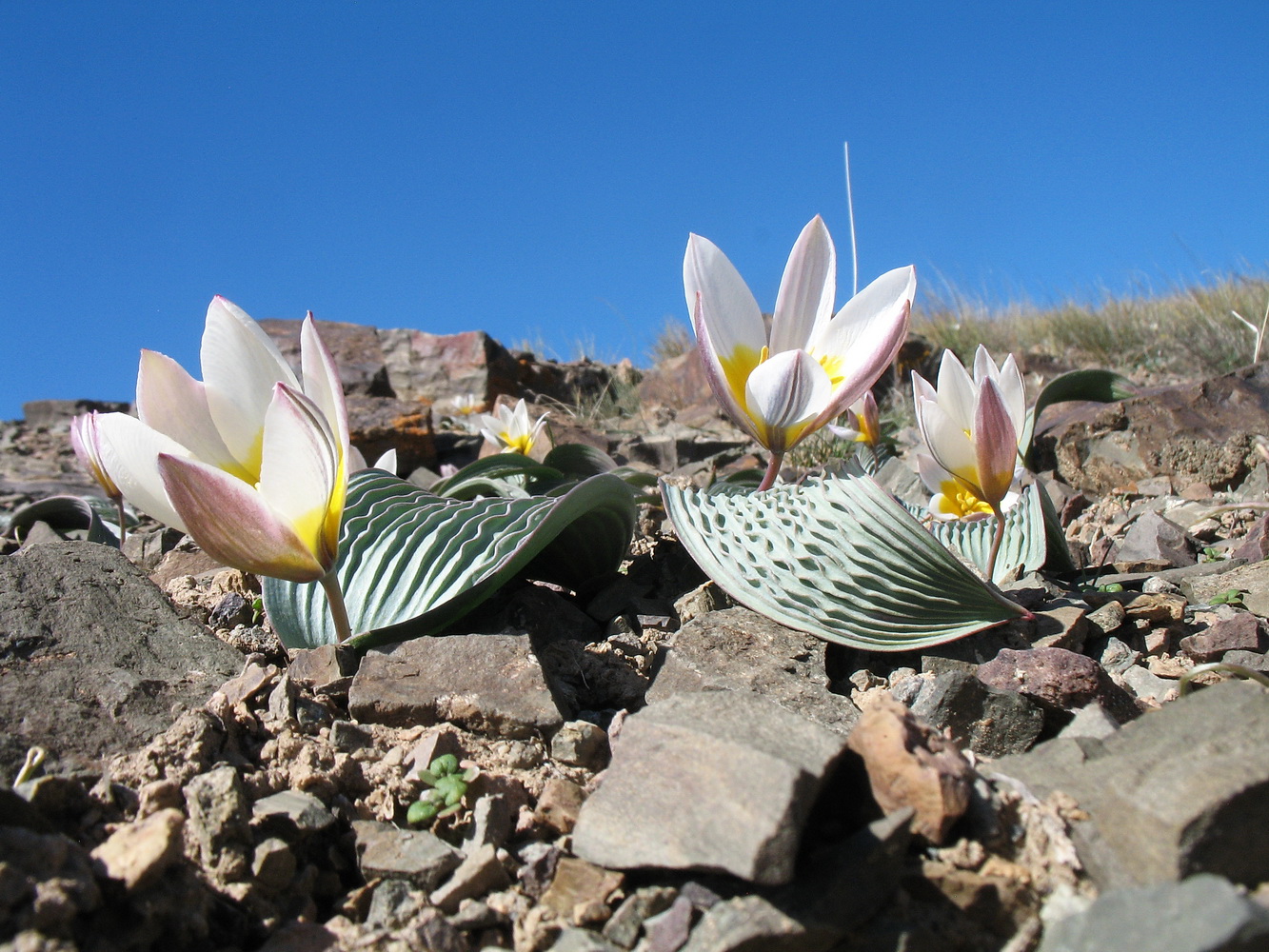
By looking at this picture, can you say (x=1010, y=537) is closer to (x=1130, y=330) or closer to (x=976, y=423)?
(x=976, y=423)

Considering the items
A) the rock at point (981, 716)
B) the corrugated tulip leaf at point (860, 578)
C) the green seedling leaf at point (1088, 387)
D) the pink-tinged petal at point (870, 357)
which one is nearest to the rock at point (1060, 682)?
the rock at point (981, 716)

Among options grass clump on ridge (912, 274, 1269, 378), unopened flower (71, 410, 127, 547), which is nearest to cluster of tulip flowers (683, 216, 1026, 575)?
unopened flower (71, 410, 127, 547)

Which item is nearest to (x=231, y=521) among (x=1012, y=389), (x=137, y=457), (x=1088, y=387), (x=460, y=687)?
(x=137, y=457)

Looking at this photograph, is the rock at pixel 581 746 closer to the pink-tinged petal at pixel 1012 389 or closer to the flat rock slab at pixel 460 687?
the flat rock slab at pixel 460 687

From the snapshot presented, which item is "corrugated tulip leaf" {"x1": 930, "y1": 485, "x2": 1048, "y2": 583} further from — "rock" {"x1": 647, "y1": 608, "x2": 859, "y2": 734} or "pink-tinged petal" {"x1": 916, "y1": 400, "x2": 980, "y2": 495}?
"rock" {"x1": 647, "y1": 608, "x2": 859, "y2": 734}

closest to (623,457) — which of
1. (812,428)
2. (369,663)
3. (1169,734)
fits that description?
(812,428)

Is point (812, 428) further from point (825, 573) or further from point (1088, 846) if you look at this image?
point (1088, 846)
